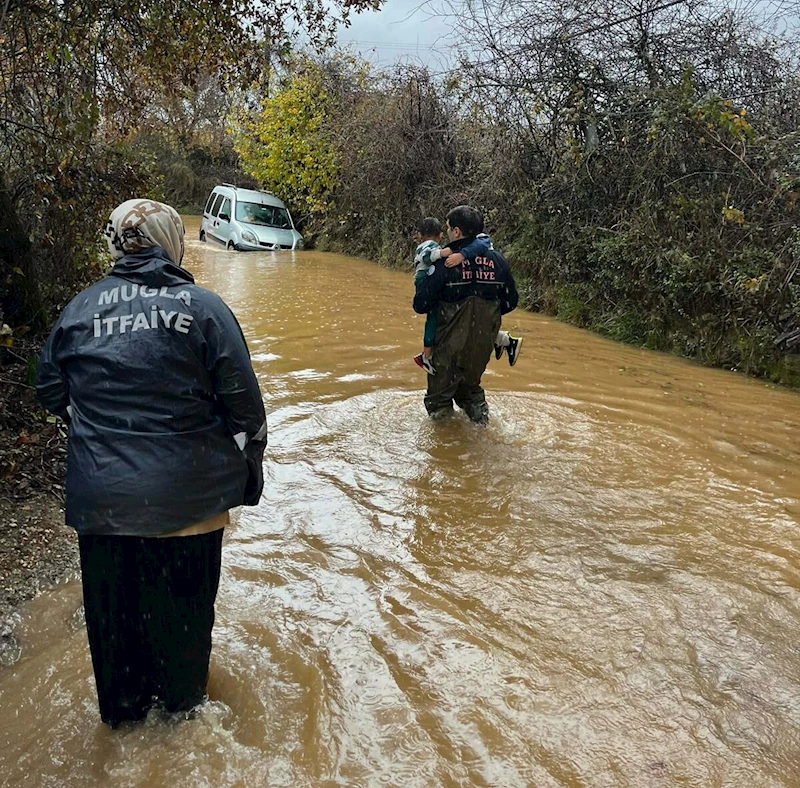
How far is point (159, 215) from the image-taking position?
2.45 meters

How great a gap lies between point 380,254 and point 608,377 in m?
10.8

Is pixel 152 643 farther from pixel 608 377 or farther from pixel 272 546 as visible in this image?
pixel 608 377

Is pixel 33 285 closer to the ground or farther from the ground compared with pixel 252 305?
farther from the ground

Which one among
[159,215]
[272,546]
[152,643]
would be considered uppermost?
[159,215]

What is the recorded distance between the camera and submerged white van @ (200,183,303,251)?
1850cm

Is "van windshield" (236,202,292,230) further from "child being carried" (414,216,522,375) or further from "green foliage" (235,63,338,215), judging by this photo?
"child being carried" (414,216,522,375)

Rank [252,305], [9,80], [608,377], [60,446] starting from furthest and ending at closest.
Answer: [252,305], [608,377], [9,80], [60,446]

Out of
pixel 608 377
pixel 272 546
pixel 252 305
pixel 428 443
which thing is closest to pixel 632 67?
pixel 608 377

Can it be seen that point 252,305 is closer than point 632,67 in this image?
No

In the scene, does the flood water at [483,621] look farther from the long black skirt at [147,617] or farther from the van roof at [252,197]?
the van roof at [252,197]

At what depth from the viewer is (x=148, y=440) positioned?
90.2 inches

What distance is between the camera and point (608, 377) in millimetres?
7746

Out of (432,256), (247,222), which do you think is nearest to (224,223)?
(247,222)

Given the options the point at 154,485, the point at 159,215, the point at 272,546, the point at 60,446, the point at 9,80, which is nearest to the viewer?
the point at 154,485
